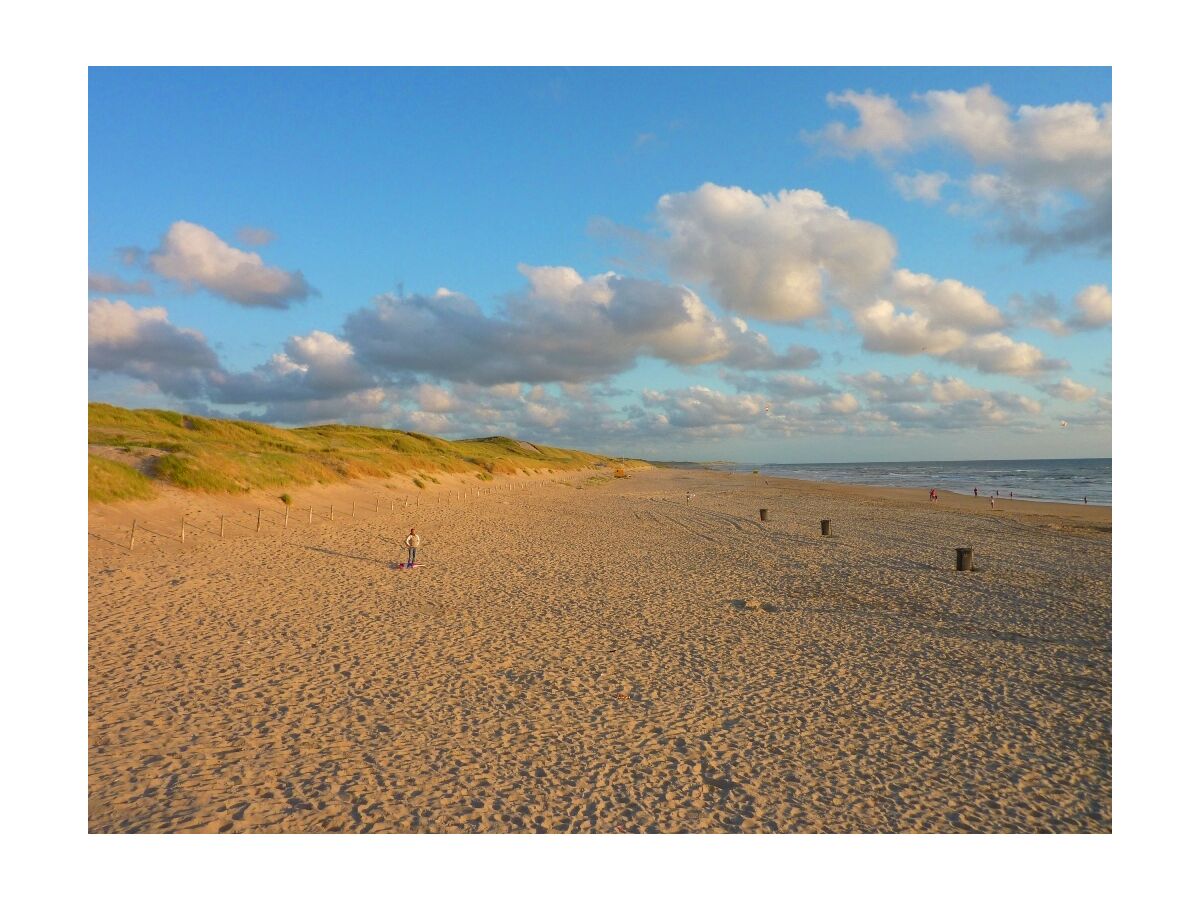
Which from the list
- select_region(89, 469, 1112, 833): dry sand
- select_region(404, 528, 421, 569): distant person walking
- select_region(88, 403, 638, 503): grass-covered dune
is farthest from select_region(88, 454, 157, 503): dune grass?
select_region(404, 528, 421, 569): distant person walking

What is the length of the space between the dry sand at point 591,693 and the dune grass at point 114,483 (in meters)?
2.96

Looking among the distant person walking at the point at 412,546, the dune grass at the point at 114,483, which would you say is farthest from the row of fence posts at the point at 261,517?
the distant person walking at the point at 412,546

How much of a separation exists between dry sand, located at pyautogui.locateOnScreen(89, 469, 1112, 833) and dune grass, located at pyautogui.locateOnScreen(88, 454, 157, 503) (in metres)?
2.96

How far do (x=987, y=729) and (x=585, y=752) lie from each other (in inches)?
226

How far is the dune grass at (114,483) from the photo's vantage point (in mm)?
24156

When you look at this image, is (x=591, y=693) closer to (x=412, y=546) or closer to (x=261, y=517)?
(x=412, y=546)

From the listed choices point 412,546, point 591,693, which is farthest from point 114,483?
point 591,693

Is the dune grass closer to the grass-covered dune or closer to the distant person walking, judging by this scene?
the grass-covered dune

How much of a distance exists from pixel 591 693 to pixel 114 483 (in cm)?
2475

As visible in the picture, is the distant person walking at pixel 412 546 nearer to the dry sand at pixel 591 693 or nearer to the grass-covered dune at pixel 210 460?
the dry sand at pixel 591 693

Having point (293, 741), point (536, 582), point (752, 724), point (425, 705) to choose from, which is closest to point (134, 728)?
point (293, 741)

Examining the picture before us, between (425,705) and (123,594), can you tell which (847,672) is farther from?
(123,594)

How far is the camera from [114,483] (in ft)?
82.8

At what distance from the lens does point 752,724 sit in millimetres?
8969
